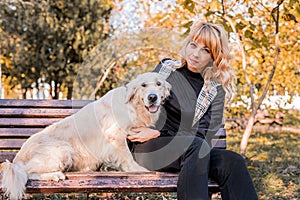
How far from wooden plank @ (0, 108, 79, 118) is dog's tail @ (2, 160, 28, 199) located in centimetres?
113

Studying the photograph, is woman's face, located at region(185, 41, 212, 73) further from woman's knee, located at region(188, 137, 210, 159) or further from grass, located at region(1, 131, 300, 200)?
grass, located at region(1, 131, 300, 200)

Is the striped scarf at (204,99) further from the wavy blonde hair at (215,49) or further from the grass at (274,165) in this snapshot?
the grass at (274,165)

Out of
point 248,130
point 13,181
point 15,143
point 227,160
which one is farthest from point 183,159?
point 248,130

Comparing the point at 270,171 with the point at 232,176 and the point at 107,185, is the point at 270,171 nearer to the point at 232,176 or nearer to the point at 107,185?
the point at 232,176

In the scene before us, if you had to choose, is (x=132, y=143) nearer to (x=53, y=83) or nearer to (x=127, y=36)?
(x=127, y=36)

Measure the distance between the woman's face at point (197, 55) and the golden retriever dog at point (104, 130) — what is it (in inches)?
9.4

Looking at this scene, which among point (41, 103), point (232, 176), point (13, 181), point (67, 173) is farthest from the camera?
point (41, 103)

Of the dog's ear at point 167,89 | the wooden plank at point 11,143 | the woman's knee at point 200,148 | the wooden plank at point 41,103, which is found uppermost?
the dog's ear at point 167,89

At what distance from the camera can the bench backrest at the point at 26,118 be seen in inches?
132

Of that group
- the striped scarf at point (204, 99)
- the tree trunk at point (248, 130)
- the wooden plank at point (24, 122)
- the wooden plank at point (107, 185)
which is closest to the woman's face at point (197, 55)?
the striped scarf at point (204, 99)

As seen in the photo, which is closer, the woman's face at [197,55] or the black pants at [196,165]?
the black pants at [196,165]

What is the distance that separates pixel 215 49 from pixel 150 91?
1.83ft

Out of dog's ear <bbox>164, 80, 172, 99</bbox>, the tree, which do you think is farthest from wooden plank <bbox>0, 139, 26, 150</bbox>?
the tree

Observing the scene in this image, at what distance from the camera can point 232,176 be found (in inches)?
98.2
